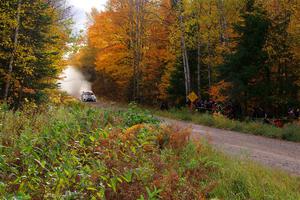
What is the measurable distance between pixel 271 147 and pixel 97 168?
835cm

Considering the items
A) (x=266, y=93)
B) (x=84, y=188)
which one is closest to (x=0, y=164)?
(x=84, y=188)

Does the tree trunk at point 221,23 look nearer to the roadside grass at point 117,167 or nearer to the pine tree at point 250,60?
the pine tree at point 250,60

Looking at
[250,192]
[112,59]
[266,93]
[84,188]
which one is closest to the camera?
[84,188]

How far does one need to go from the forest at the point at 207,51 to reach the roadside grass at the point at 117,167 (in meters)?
10.1

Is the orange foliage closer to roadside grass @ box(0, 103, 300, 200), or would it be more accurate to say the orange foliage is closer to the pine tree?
the pine tree

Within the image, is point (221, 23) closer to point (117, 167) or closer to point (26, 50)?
point (26, 50)

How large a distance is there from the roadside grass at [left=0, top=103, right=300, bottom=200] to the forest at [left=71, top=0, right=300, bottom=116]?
10092 millimetres

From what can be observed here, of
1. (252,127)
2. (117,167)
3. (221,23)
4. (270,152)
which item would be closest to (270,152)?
(270,152)

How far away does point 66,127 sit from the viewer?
269 inches

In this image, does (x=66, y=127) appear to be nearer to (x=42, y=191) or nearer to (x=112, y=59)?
(x=42, y=191)

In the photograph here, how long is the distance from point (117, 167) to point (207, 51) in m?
22.0

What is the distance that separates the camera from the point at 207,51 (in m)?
26.2

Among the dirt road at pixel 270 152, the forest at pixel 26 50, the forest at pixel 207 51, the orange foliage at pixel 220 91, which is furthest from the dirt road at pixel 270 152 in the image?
the orange foliage at pixel 220 91

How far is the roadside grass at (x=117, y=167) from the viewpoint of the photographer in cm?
430
